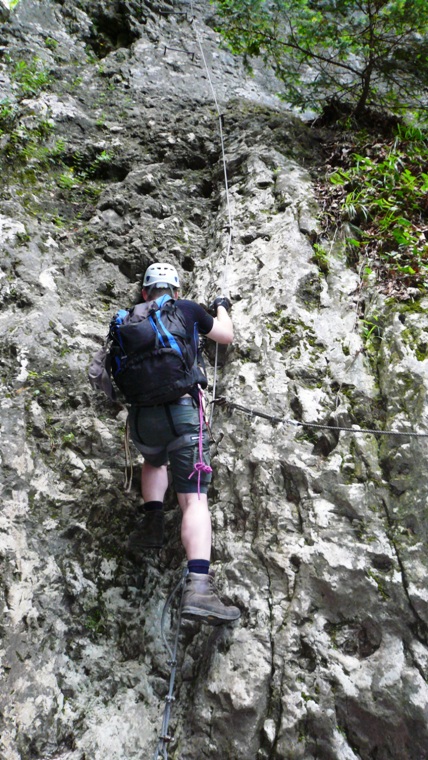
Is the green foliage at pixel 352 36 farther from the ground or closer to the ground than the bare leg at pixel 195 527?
farther from the ground

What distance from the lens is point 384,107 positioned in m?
7.11

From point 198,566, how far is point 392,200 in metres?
4.03

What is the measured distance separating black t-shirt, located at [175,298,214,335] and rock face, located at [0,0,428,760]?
614 millimetres

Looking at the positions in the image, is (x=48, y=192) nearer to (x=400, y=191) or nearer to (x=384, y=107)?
(x=400, y=191)

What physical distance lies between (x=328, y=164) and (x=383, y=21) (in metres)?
1.57

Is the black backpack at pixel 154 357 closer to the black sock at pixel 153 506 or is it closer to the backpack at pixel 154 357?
the backpack at pixel 154 357

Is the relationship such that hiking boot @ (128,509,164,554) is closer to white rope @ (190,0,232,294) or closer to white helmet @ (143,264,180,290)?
white helmet @ (143,264,180,290)

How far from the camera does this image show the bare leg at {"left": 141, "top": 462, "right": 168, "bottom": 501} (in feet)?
13.5

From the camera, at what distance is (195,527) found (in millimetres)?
3576

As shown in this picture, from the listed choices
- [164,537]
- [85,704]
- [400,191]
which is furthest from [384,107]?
[85,704]

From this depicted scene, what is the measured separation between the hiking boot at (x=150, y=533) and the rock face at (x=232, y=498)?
22cm

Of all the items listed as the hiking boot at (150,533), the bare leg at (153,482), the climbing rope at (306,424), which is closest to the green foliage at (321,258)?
the climbing rope at (306,424)

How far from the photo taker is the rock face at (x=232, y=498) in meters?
3.23

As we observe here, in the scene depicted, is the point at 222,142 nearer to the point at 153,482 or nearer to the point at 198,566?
the point at 153,482
